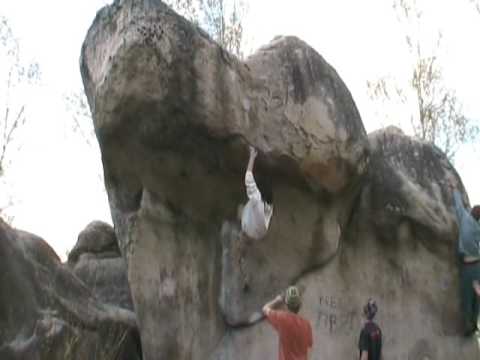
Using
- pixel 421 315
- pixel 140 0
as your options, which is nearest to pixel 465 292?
pixel 421 315

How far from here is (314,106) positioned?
9008mm

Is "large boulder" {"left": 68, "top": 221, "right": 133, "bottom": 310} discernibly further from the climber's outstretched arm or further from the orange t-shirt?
the orange t-shirt

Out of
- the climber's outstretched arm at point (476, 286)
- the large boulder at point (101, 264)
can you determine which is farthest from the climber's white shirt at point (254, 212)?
the large boulder at point (101, 264)

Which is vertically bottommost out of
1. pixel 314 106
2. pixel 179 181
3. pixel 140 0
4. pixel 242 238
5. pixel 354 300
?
pixel 354 300

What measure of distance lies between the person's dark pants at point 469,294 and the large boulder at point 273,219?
0.14 metres

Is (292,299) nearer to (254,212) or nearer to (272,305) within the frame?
(272,305)

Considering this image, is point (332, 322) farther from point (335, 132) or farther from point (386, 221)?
point (335, 132)

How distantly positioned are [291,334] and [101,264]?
6.38 metres

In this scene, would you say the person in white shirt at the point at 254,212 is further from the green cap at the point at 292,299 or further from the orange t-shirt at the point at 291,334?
the orange t-shirt at the point at 291,334

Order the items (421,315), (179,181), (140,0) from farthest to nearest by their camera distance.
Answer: (421,315), (179,181), (140,0)

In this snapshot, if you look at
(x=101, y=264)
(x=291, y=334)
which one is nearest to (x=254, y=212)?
(x=291, y=334)

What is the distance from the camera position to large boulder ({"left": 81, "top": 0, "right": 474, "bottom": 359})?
8.50 metres

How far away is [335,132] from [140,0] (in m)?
2.57

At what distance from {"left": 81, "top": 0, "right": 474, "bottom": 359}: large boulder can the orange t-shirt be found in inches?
105
